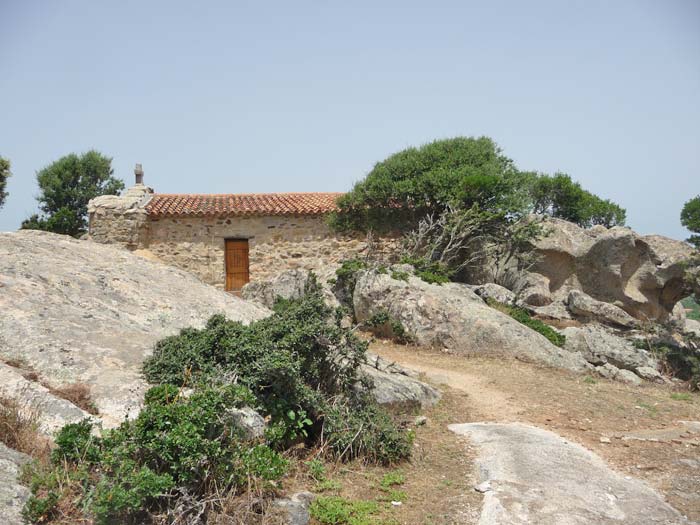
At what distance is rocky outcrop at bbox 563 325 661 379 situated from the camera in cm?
1270

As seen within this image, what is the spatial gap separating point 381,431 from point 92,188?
3509 cm

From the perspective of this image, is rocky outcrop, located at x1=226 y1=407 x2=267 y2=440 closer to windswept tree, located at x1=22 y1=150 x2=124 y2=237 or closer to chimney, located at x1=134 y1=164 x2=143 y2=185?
chimney, located at x1=134 y1=164 x2=143 y2=185

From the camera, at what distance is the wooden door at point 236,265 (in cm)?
2169

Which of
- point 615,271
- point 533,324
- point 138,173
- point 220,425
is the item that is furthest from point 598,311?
point 138,173

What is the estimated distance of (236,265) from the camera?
21.7 meters

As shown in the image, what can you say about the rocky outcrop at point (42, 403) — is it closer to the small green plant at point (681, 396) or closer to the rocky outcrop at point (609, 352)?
the small green plant at point (681, 396)

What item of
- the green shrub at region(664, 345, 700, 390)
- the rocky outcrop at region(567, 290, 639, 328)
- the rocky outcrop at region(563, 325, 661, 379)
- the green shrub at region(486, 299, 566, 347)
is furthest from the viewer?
the rocky outcrop at region(567, 290, 639, 328)

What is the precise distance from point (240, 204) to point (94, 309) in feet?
53.7

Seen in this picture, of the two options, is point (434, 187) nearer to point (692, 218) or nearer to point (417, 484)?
point (692, 218)

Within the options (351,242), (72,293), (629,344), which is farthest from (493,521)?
(351,242)

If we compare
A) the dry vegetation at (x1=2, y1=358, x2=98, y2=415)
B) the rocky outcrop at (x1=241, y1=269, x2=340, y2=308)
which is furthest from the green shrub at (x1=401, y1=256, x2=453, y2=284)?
the dry vegetation at (x1=2, y1=358, x2=98, y2=415)

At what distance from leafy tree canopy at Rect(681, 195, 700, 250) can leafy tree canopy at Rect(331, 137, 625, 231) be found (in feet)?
16.9

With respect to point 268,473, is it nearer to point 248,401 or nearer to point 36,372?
point 248,401

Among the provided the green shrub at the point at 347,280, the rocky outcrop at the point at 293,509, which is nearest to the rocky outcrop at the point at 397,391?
the rocky outcrop at the point at 293,509
